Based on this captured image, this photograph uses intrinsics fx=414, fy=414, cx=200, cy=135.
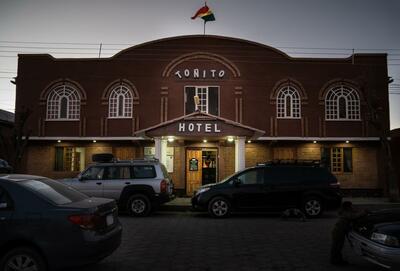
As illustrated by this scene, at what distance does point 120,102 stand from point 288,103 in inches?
374

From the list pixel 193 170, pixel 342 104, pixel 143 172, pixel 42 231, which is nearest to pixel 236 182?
pixel 143 172

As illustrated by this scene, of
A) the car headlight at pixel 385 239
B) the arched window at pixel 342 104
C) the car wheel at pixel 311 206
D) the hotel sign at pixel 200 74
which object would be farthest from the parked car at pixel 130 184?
the arched window at pixel 342 104

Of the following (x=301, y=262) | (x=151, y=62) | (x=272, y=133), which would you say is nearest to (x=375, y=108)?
(x=272, y=133)

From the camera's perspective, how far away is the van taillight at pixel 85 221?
6160 mm

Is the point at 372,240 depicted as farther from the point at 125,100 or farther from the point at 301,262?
the point at 125,100

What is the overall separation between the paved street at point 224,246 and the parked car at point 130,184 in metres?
0.87

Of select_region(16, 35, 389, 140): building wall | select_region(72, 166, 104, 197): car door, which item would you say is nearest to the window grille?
select_region(16, 35, 389, 140): building wall

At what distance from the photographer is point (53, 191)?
6.81m

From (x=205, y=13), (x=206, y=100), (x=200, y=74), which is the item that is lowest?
(x=206, y=100)

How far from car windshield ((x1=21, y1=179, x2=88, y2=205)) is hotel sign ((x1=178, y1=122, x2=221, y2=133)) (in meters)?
11.8

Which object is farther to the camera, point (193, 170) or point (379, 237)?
point (193, 170)

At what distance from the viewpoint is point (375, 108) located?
2041 cm

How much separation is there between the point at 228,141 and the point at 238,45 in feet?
19.0

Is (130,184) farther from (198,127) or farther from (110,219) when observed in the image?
(110,219)
